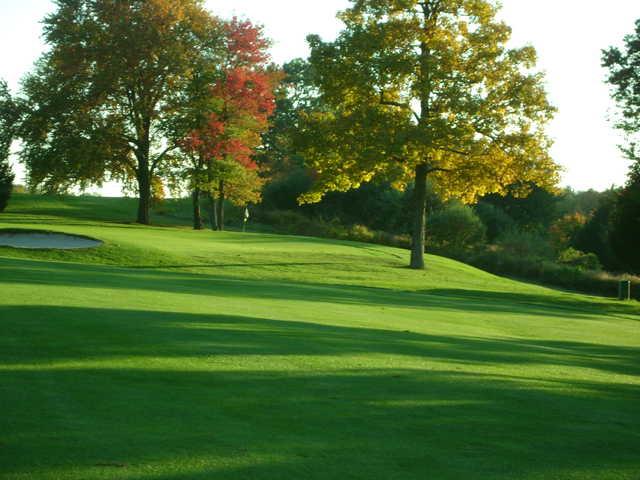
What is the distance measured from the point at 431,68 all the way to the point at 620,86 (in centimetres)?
859

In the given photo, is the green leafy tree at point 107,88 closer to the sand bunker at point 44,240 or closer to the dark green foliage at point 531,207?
the sand bunker at point 44,240

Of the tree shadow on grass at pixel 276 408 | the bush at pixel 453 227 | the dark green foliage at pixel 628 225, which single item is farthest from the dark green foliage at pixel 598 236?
the tree shadow on grass at pixel 276 408

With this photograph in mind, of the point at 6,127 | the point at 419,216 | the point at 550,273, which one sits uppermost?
the point at 6,127

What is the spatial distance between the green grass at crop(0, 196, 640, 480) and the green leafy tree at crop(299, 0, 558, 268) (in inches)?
764

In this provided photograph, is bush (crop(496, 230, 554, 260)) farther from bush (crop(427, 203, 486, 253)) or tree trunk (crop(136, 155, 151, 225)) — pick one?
tree trunk (crop(136, 155, 151, 225))

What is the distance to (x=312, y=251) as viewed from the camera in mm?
36938

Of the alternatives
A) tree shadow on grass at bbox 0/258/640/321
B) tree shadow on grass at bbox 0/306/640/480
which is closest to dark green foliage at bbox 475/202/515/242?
tree shadow on grass at bbox 0/258/640/321

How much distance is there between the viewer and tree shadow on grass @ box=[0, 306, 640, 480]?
433cm

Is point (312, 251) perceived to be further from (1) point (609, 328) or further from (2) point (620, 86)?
(1) point (609, 328)

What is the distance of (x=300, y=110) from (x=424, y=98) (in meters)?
14.5

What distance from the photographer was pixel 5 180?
5062cm

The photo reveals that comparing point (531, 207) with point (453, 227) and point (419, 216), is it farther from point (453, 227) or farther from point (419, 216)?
point (419, 216)

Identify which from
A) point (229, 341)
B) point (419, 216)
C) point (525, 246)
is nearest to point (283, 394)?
point (229, 341)

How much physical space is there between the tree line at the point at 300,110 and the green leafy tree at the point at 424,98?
2.4 inches
